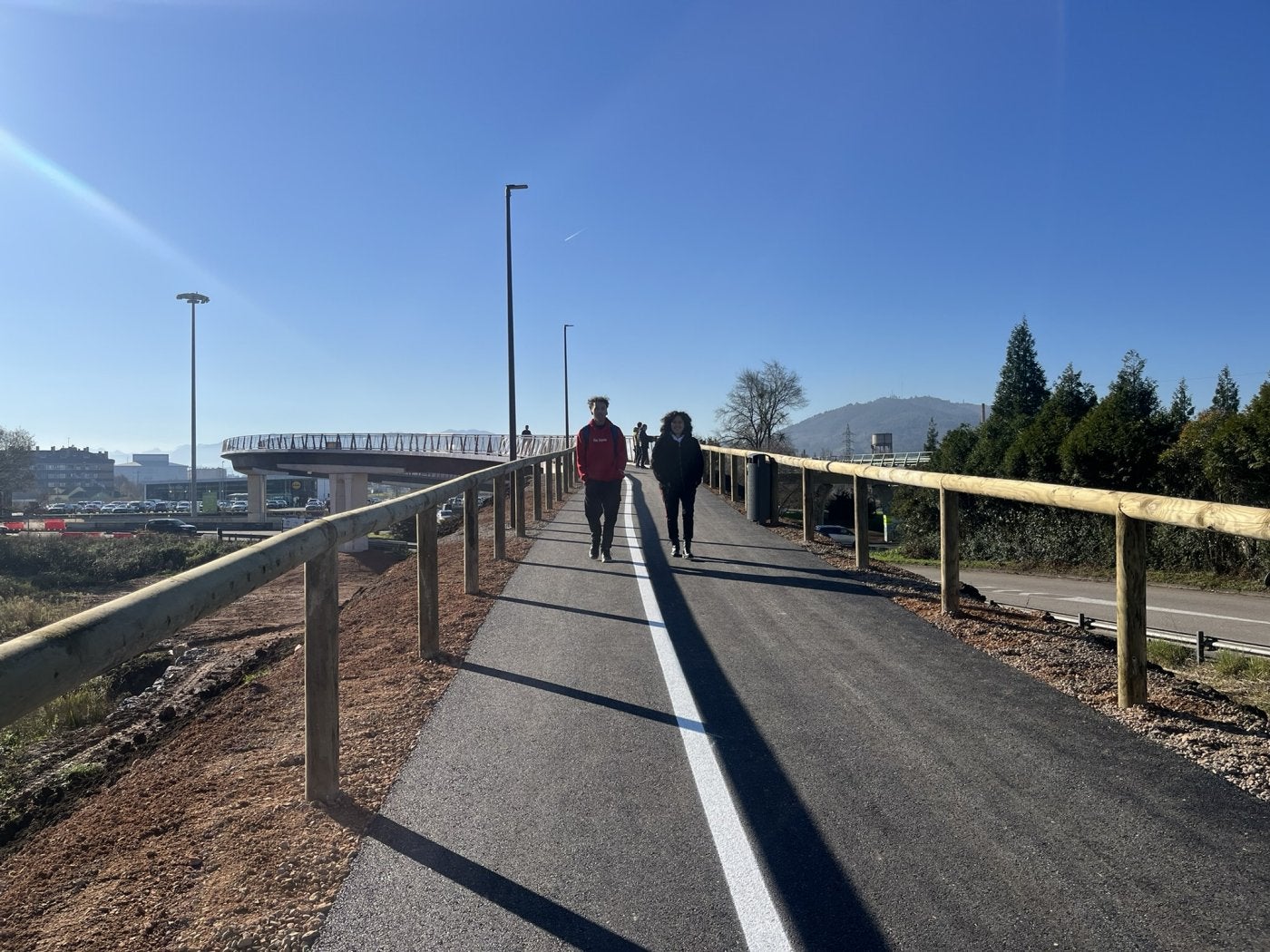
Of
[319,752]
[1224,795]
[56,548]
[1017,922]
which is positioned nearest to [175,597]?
[319,752]

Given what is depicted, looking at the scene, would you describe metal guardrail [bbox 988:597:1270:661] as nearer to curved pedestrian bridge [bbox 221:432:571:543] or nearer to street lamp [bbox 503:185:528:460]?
street lamp [bbox 503:185:528:460]

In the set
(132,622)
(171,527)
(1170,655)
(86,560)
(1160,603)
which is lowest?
(1160,603)

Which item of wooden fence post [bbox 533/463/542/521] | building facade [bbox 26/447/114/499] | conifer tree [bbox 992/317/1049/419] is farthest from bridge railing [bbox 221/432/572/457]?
building facade [bbox 26/447/114/499]

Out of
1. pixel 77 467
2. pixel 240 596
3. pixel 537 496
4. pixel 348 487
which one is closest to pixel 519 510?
pixel 537 496

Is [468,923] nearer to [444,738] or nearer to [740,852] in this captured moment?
[740,852]

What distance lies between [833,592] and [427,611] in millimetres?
4384

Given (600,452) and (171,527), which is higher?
(600,452)

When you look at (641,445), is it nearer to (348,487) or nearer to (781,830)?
(781,830)

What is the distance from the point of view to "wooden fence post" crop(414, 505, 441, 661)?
6223 millimetres

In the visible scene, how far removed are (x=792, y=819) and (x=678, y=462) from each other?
8.12 m

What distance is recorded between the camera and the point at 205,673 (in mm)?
8219

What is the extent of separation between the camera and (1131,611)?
489 cm

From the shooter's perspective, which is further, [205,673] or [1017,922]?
Answer: [205,673]

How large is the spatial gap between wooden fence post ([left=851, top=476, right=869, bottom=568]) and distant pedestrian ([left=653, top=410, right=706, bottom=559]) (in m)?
2.14
